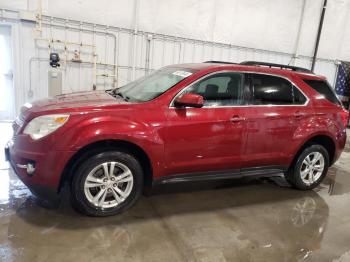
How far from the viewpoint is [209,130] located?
3.28 m

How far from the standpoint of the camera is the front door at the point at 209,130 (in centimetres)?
315

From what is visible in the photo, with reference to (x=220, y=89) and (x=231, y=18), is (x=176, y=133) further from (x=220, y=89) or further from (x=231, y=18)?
(x=231, y=18)

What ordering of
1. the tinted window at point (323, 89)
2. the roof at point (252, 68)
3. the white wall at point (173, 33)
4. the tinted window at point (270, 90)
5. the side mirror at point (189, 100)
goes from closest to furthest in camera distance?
1. the side mirror at point (189, 100)
2. the roof at point (252, 68)
3. the tinted window at point (270, 90)
4. the tinted window at point (323, 89)
5. the white wall at point (173, 33)

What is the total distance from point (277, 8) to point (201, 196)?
7.20 meters

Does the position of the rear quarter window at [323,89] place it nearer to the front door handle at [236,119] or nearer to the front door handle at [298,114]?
the front door handle at [298,114]

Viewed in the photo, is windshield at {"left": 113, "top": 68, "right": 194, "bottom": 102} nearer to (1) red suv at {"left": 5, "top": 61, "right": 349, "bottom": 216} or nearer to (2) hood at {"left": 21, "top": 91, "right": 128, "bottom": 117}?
(1) red suv at {"left": 5, "top": 61, "right": 349, "bottom": 216}

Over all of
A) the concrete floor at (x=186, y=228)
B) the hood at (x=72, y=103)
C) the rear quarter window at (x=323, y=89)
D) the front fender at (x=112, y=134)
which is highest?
the rear quarter window at (x=323, y=89)

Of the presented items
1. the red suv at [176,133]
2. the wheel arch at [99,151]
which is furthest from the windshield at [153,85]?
the wheel arch at [99,151]

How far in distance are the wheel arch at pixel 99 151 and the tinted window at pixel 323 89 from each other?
2.37 m

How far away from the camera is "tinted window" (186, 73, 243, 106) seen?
11.0ft

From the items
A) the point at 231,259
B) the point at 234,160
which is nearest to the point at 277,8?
the point at 234,160

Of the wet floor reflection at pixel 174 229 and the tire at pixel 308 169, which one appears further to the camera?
the tire at pixel 308 169

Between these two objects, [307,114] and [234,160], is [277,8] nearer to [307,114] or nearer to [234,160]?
[307,114]

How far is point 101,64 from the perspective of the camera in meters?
7.18
